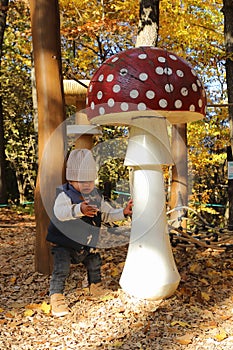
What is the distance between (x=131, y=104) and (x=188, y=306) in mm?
1634

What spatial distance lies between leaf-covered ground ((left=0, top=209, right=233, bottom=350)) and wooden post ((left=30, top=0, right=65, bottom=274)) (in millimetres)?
436

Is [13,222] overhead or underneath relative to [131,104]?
underneath

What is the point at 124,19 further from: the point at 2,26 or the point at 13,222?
the point at 13,222

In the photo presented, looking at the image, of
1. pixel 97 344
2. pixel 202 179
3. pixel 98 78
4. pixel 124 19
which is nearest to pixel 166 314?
pixel 97 344

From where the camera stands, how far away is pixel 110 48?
13.1 metres

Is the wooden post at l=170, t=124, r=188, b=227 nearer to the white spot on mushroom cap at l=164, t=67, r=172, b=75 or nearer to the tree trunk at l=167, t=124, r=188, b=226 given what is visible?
the tree trunk at l=167, t=124, r=188, b=226

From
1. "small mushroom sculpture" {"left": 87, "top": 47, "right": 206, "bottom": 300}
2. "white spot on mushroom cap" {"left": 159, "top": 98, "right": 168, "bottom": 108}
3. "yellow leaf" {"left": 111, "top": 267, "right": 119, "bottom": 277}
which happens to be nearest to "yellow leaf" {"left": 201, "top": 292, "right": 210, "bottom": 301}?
"small mushroom sculpture" {"left": 87, "top": 47, "right": 206, "bottom": 300}

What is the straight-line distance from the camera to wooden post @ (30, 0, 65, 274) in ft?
13.8

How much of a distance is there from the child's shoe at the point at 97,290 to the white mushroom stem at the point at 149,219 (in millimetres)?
226

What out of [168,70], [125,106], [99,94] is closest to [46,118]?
[99,94]

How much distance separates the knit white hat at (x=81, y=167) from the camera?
3.44m

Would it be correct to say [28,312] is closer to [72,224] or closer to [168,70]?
[72,224]

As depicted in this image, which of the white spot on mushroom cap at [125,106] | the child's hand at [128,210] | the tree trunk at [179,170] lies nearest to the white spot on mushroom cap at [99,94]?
the white spot on mushroom cap at [125,106]

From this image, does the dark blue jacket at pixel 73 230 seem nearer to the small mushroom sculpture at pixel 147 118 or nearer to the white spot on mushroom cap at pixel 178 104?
the small mushroom sculpture at pixel 147 118
